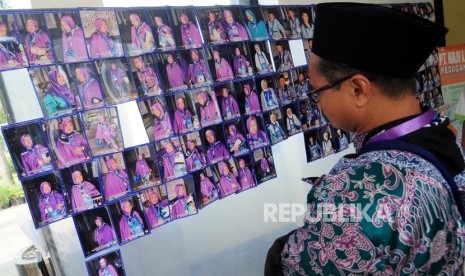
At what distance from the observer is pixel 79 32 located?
915 millimetres

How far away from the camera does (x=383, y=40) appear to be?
634mm

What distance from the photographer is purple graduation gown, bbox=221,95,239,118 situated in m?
1.20

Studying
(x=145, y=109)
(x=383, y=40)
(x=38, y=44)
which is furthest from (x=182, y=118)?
(x=383, y=40)

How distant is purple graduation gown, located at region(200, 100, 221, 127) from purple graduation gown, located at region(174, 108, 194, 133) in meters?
0.05

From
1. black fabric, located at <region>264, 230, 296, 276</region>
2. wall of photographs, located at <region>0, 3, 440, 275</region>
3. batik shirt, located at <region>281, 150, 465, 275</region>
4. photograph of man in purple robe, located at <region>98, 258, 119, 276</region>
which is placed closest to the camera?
batik shirt, located at <region>281, 150, 465, 275</region>

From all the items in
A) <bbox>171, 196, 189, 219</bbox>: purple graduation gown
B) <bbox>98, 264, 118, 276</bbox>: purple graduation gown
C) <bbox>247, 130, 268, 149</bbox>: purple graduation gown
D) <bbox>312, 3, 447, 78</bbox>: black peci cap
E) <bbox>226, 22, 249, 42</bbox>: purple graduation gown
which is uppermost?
<bbox>226, 22, 249, 42</bbox>: purple graduation gown

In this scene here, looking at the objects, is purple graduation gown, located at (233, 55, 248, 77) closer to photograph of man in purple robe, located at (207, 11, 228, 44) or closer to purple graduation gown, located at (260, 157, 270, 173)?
photograph of man in purple robe, located at (207, 11, 228, 44)

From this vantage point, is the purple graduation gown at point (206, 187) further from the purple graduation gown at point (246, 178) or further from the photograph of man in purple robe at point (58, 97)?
the photograph of man in purple robe at point (58, 97)

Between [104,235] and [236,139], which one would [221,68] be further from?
[104,235]

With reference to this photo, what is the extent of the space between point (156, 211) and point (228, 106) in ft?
1.39

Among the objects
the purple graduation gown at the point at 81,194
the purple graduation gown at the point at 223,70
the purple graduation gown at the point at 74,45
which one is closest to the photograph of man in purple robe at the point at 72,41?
the purple graduation gown at the point at 74,45

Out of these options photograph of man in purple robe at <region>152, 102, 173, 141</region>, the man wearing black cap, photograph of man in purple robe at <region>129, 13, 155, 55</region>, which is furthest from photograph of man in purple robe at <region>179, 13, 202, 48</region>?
the man wearing black cap

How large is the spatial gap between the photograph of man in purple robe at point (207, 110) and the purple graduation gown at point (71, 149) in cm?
37

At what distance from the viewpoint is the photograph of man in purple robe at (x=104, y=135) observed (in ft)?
3.11
